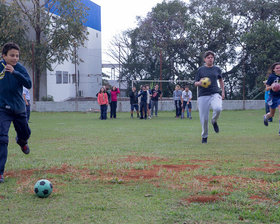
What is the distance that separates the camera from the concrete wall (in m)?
30.3

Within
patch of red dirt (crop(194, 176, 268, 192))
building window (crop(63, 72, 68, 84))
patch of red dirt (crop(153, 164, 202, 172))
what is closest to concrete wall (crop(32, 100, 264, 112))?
building window (crop(63, 72, 68, 84))

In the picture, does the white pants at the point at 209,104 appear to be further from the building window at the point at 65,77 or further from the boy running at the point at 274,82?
the building window at the point at 65,77

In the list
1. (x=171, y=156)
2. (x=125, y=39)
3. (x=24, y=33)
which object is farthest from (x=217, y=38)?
(x=171, y=156)

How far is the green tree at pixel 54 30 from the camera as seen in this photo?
33281 millimetres

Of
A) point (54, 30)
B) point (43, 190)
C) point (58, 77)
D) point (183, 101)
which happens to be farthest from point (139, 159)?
point (58, 77)

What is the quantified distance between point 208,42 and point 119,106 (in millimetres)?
10252

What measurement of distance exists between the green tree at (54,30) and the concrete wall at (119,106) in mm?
2151

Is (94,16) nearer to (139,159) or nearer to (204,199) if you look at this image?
(139,159)

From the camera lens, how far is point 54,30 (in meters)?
34.1

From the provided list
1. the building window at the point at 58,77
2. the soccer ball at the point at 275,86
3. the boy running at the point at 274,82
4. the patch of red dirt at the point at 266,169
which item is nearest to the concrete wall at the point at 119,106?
the building window at the point at 58,77

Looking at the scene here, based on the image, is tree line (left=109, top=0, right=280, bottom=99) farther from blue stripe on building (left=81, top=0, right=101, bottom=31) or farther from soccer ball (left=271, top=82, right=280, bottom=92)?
soccer ball (left=271, top=82, right=280, bottom=92)

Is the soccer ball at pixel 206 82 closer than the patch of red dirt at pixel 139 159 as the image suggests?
No

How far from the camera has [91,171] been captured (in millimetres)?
5672

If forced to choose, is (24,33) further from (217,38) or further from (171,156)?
(171,156)
